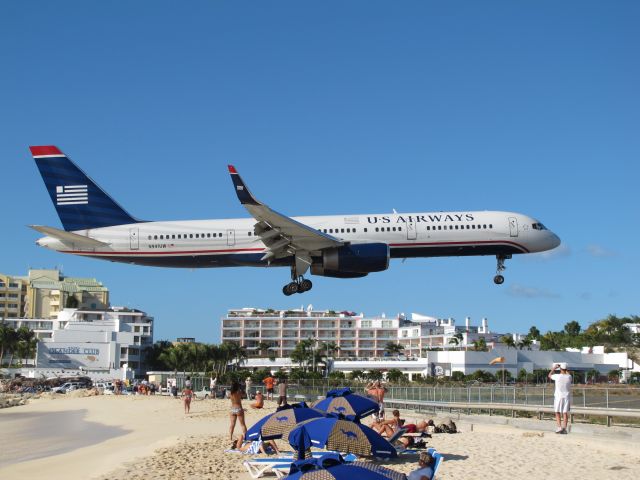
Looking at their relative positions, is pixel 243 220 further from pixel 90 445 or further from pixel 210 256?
pixel 90 445

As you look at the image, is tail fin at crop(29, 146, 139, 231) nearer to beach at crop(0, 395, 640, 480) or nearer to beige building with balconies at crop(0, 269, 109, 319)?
beach at crop(0, 395, 640, 480)

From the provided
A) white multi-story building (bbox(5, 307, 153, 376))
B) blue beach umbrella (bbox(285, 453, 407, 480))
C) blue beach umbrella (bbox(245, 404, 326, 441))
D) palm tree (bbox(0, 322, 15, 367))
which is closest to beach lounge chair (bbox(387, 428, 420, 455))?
blue beach umbrella (bbox(245, 404, 326, 441))

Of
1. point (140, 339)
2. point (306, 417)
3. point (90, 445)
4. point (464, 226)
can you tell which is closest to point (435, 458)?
point (306, 417)

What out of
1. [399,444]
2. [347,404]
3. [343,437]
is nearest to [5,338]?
[347,404]

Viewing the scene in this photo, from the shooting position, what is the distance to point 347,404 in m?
22.2

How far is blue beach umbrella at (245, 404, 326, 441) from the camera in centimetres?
1902

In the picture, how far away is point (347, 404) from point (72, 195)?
28.4 m

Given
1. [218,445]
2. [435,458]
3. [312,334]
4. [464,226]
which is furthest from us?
[312,334]

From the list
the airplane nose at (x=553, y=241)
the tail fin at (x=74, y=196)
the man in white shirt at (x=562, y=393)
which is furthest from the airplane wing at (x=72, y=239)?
the man in white shirt at (x=562, y=393)

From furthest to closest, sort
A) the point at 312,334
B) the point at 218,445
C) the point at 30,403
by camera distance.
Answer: the point at 312,334, the point at 30,403, the point at 218,445

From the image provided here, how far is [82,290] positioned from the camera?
176 m

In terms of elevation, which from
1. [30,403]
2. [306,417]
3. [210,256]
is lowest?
[30,403]

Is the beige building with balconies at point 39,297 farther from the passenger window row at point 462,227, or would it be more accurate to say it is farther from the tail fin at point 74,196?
the passenger window row at point 462,227

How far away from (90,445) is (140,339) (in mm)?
101345
